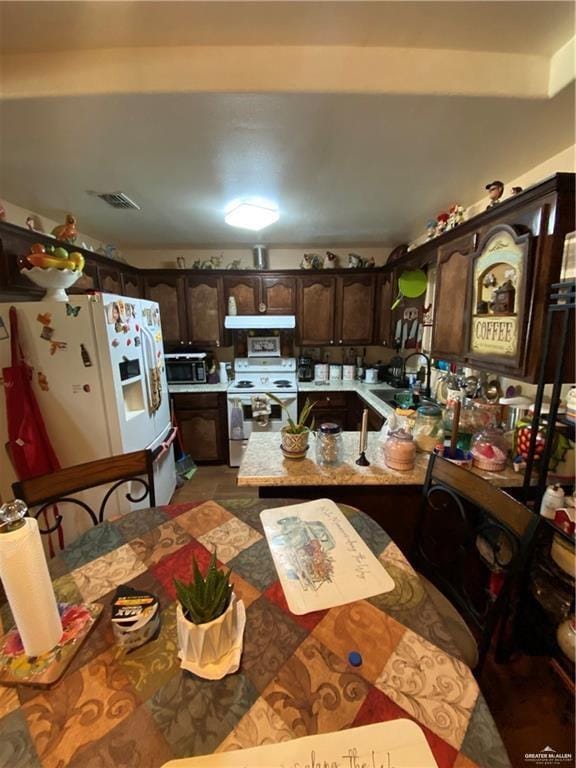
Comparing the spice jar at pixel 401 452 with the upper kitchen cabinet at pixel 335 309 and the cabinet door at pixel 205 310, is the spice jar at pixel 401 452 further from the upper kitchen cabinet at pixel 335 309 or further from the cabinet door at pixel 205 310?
the cabinet door at pixel 205 310

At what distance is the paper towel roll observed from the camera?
0.60 metres

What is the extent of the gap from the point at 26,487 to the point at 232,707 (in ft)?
3.29

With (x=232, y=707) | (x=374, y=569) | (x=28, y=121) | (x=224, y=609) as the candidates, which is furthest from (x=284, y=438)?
(x=28, y=121)

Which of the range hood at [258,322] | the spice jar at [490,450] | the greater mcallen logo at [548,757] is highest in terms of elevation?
the range hood at [258,322]

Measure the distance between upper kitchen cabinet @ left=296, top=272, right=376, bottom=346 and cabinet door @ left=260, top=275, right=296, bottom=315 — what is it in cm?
9

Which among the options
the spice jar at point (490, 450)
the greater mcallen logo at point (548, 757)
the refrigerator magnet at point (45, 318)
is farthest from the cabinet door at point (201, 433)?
the greater mcallen logo at point (548, 757)

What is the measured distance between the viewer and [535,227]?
4.00ft

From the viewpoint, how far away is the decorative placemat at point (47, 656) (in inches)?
23.8

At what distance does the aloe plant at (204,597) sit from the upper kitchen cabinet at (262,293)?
2.91 m

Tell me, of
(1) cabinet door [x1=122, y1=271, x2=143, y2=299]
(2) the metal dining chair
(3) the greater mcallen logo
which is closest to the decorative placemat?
(2) the metal dining chair

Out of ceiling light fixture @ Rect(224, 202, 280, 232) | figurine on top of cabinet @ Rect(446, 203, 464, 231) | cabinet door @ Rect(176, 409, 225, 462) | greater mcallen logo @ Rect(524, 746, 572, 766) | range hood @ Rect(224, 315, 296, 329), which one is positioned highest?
ceiling light fixture @ Rect(224, 202, 280, 232)

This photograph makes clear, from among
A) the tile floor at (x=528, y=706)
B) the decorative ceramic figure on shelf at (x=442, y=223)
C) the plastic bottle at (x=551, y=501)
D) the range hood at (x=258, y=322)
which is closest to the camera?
the tile floor at (x=528, y=706)

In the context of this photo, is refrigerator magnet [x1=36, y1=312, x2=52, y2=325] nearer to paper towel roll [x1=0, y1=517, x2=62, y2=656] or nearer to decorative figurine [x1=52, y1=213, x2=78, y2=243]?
decorative figurine [x1=52, y1=213, x2=78, y2=243]

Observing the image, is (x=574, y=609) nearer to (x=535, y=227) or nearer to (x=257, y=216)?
(x=535, y=227)
